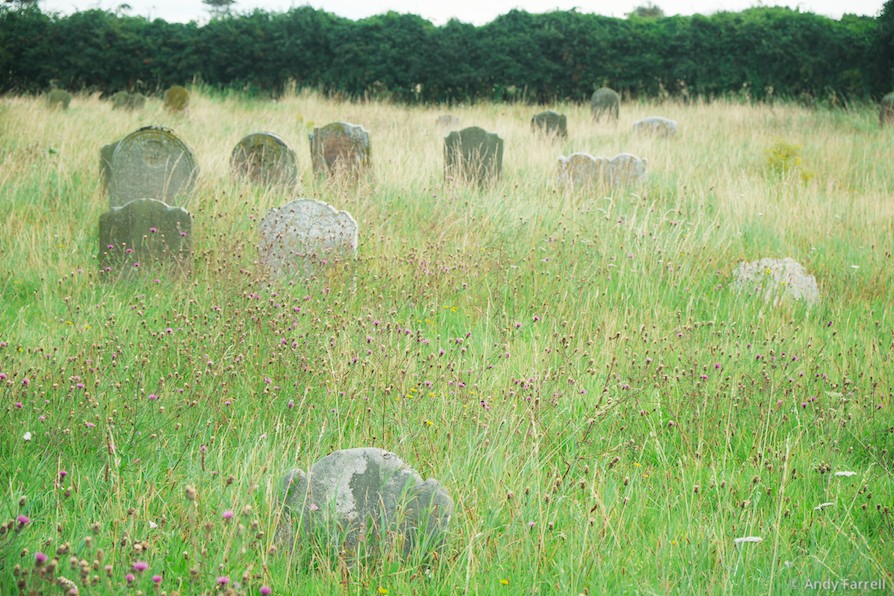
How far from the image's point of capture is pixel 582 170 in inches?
365

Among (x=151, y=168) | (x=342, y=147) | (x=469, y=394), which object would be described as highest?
(x=342, y=147)

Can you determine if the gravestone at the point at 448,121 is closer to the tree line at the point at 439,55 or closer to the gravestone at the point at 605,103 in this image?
the gravestone at the point at 605,103

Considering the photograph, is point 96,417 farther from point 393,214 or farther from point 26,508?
point 393,214

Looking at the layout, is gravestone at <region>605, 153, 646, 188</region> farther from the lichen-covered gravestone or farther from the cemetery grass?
the lichen-covered gravestone

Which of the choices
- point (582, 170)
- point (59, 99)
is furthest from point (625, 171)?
point (59, 99)

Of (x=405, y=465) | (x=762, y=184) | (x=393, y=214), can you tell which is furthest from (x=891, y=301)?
(x=405, y=465)

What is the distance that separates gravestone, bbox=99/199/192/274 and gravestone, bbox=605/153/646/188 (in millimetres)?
5482

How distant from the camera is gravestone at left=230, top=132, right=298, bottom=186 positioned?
851 cm

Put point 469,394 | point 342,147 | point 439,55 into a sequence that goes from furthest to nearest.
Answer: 1. point 439,55
2. point 342,147
3. point 469,394

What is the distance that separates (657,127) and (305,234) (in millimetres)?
10445

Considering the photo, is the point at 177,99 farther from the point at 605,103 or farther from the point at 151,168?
the point at 605,103

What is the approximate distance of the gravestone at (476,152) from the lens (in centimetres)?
930

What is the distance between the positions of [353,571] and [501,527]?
592 mm

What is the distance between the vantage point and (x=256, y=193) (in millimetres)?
7660
